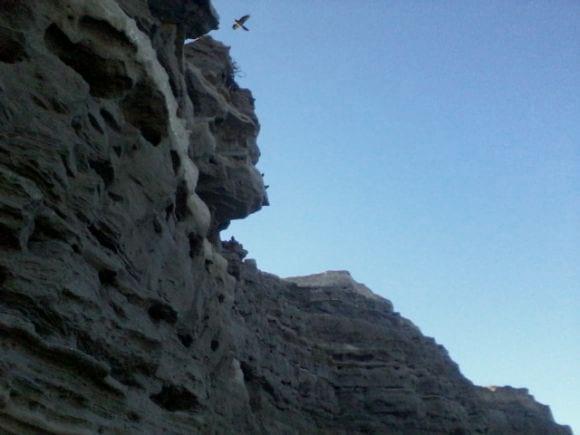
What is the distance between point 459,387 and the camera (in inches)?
1879

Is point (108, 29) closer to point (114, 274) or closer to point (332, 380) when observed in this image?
point (114, 274)

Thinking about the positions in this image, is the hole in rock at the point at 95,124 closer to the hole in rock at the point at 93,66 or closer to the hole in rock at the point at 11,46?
the hole in rock at the point at 93,66

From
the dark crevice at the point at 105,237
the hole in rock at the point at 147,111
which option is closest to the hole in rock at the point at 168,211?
the hole in rock at the point at 147,111

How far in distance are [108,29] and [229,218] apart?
1798cm

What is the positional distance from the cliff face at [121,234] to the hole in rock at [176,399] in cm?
6

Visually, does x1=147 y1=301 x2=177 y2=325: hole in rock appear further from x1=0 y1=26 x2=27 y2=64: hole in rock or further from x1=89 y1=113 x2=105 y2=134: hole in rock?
x1=0 y1=26 x2=27 y2=64: hole in rock

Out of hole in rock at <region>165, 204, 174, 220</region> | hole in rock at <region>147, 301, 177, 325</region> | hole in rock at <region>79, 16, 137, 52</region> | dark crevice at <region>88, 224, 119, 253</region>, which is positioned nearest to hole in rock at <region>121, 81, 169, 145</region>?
hole in rock at <region>79, 16, 137, 52</region>

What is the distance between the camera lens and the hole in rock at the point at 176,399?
17.6m

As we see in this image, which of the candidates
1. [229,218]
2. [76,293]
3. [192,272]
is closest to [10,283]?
[76,293]

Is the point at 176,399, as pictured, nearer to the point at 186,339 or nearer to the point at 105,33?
the point at 186,339

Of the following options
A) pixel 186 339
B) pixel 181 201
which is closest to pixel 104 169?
pixel 181 201

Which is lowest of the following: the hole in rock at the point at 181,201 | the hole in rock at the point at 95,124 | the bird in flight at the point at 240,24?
the hole in rock at the point at 95,124

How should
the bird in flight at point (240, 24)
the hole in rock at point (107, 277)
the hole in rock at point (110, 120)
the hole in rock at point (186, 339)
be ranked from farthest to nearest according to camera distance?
1. the bird in flight at point (240, 24)
2. the hole in rock at point (186, 339)
3. the hole in rock at point (110, 120)
4. the hole in rock at point (107, 277)

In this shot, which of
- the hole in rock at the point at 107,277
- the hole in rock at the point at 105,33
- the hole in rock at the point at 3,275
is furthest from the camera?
the hole in rock at the point at 105,33
